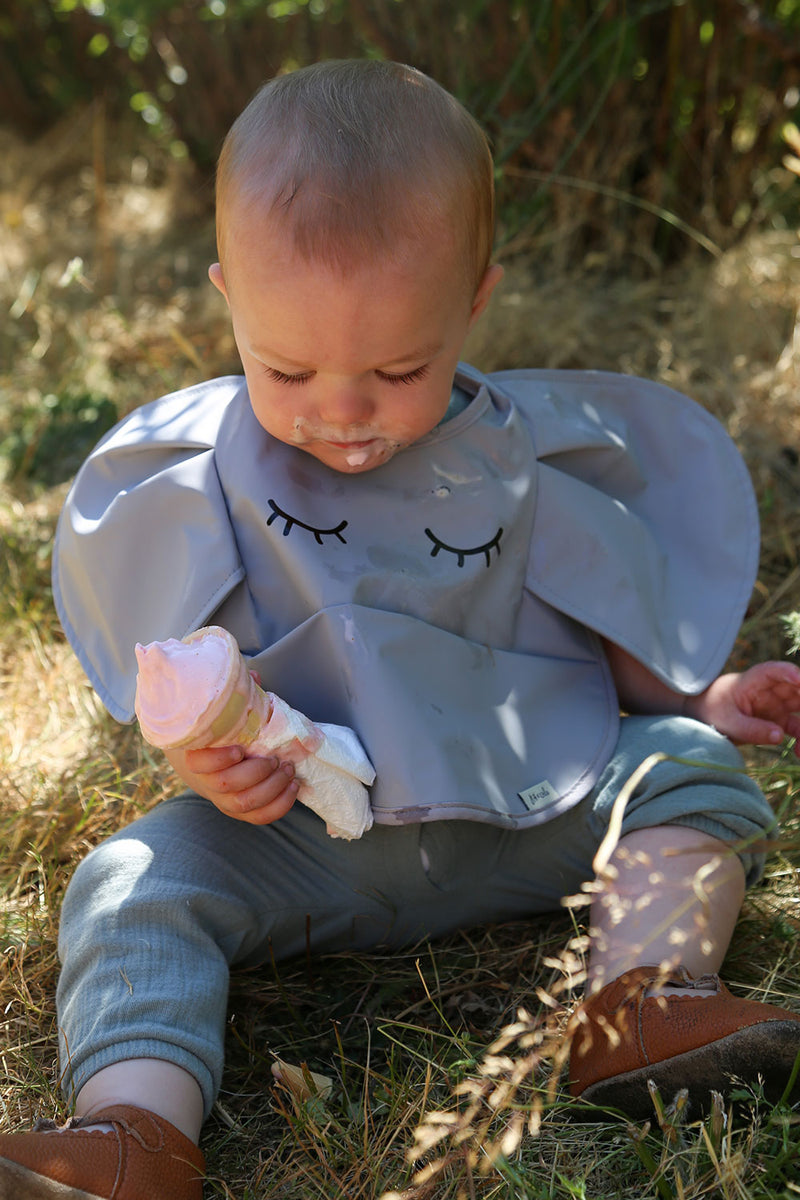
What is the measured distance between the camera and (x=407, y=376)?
175 centimetres

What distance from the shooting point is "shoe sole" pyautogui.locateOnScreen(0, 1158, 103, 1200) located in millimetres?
1380

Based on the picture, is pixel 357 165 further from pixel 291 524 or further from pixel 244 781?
pixel 244 781

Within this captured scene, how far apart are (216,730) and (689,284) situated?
250 centimetres

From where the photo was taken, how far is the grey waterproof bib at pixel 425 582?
1870mm

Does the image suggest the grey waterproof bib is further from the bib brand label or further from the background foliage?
the background foliage

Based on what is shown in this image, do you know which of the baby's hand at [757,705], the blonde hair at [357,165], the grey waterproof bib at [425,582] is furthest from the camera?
the baby's hand at [757,705]

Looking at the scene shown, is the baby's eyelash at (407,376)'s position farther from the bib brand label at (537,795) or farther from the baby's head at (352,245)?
the bib brand label at (537,795)

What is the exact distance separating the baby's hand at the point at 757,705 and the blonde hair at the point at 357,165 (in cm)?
84

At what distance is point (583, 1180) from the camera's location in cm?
147

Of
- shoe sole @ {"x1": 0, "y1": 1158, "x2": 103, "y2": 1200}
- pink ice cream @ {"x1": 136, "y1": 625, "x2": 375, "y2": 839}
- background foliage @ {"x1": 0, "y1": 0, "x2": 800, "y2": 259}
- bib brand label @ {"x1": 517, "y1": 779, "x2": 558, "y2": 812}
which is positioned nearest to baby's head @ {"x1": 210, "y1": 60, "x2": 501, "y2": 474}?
pink ice cream @ {"x1": 136, "y1": 625, "x2": 375, "y2": 839}

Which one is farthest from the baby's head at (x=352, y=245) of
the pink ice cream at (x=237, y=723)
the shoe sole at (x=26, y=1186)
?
the shoe sole at (x=26, y=1186)

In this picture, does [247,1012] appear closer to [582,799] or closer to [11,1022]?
[11,1022]

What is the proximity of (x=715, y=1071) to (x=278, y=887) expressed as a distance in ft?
2.31

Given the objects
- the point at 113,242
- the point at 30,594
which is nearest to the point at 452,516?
the point at 30,594
